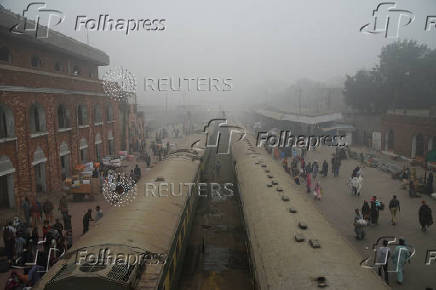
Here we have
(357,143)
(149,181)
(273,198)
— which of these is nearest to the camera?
(273,198)

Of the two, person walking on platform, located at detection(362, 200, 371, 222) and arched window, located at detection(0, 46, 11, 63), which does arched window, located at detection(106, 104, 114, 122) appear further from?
person walking on platform, located at detection(362, 200, 371, 222)

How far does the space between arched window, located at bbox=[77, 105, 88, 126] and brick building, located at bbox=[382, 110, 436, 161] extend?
2651cm

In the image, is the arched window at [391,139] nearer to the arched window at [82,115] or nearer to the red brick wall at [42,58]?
the arched window at [82,115]

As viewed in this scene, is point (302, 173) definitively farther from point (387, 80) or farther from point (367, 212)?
point (387, 80)

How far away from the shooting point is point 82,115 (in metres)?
25.5

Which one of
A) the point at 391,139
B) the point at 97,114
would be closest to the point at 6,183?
the point at 97,114

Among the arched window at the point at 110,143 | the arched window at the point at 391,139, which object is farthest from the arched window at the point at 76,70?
the arched window at the point at 391,139

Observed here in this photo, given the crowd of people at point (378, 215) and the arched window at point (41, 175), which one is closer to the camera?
the crowd of people at point (378, 215)

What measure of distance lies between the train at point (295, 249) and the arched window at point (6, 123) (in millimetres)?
12526

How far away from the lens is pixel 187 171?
1571cm

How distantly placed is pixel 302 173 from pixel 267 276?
1828 cm

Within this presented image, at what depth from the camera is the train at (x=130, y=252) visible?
5.91 metres

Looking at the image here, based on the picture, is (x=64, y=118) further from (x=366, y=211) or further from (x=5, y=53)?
(x=366, y=211)

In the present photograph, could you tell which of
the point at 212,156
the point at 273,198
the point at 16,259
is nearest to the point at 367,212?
the point at 273,198
